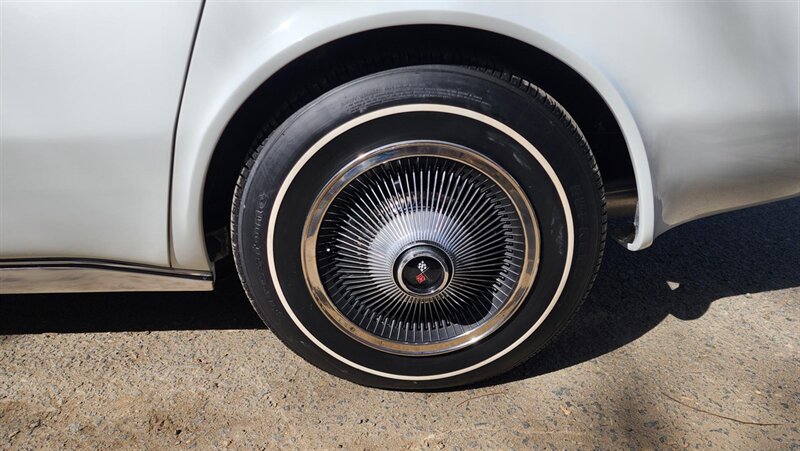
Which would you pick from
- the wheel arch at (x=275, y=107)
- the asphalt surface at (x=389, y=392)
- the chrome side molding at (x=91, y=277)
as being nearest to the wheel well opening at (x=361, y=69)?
the wheel arch at (x=275, y=107)

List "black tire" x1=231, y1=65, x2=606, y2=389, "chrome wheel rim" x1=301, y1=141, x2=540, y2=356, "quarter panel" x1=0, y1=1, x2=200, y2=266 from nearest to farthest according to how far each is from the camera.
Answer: "quarter panel" x1=0, y1=1, x2=200, y2=266, "black tire" x1=231, y1=65, x2=606, y2=389, "chrome wheel rim" x1=301, y1=141, x2=540, y2=356

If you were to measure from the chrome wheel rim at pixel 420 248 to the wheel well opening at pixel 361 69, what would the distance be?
22cm

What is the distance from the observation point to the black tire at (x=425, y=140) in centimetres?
171

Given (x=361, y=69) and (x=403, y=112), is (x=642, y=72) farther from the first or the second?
(x=361, y=69)

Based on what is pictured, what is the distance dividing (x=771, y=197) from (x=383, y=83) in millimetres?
1184

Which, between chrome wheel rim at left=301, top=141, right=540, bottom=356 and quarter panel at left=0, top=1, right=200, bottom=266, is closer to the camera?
quarter panel at left=0, top=1, right=200, bottom=266

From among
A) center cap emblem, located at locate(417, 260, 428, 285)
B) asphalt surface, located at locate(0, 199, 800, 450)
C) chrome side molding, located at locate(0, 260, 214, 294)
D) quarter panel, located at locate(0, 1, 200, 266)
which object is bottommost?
asphalt surface, located at locate(0, 199, 800, 450)

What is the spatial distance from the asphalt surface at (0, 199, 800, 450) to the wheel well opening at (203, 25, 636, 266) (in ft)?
1.53

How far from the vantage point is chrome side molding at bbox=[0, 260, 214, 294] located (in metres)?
1.85

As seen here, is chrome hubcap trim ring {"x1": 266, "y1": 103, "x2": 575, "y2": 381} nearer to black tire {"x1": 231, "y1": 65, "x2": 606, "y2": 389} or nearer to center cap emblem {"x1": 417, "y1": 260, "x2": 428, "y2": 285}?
black tire {"x1": 231, "y1": 65, "x2": 606, "y2": 389}

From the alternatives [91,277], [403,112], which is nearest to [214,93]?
[403,112]

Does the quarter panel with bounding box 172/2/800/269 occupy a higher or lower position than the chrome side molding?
higher

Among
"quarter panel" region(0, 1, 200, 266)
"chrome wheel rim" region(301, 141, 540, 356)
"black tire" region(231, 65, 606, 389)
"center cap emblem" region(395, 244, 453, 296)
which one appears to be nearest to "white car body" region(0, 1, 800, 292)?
"quarter panel" region(0, 1, 200, 266)

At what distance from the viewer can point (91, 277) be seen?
6.16 ft
